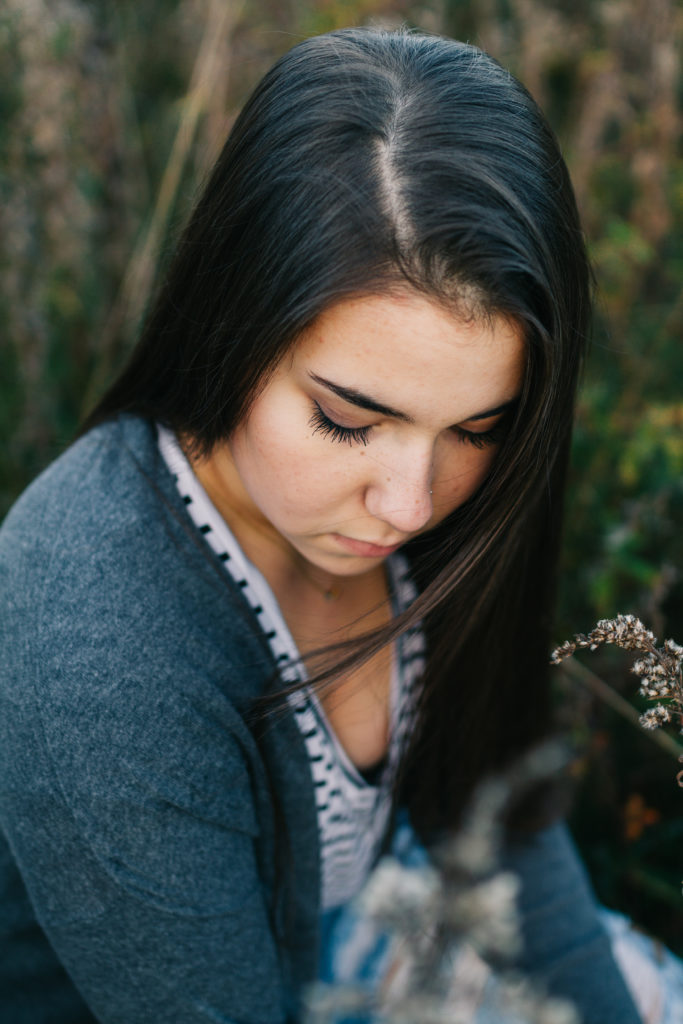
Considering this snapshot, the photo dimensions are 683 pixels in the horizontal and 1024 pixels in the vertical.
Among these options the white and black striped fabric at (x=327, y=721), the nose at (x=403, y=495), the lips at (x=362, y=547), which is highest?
the nose at (x=403, y=495)

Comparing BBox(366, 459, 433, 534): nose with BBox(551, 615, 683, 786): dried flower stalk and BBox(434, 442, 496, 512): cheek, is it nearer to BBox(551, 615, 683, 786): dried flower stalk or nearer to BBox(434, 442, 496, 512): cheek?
BBox(434, 442, 496, 512): cheek

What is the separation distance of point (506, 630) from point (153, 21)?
2.26m

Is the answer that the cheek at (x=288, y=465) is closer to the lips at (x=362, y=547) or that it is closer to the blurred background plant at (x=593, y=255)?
the lips at (x=362, y=547)

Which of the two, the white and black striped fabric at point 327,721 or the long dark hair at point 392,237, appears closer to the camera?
the long dark hair at point 392,237

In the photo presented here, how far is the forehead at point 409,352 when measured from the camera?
2.74 feet

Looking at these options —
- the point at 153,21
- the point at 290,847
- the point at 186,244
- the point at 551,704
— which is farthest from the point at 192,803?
the point at 153,21

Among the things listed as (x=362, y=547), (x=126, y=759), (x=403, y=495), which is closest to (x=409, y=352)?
(x=403, y=495)

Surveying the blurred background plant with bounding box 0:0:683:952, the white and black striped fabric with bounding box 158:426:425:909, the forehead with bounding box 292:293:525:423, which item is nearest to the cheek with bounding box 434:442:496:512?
the forehead with bounding box 292:293:525:423

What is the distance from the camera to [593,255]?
2.02 meters

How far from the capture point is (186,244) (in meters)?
1.08

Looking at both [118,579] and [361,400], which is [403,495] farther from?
[118,579]

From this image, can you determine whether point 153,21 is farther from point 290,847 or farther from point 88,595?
point 290,847

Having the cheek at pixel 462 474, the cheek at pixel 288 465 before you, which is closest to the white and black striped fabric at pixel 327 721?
the cheek at pixel 288 465

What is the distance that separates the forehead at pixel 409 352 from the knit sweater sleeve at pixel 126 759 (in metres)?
0.34
